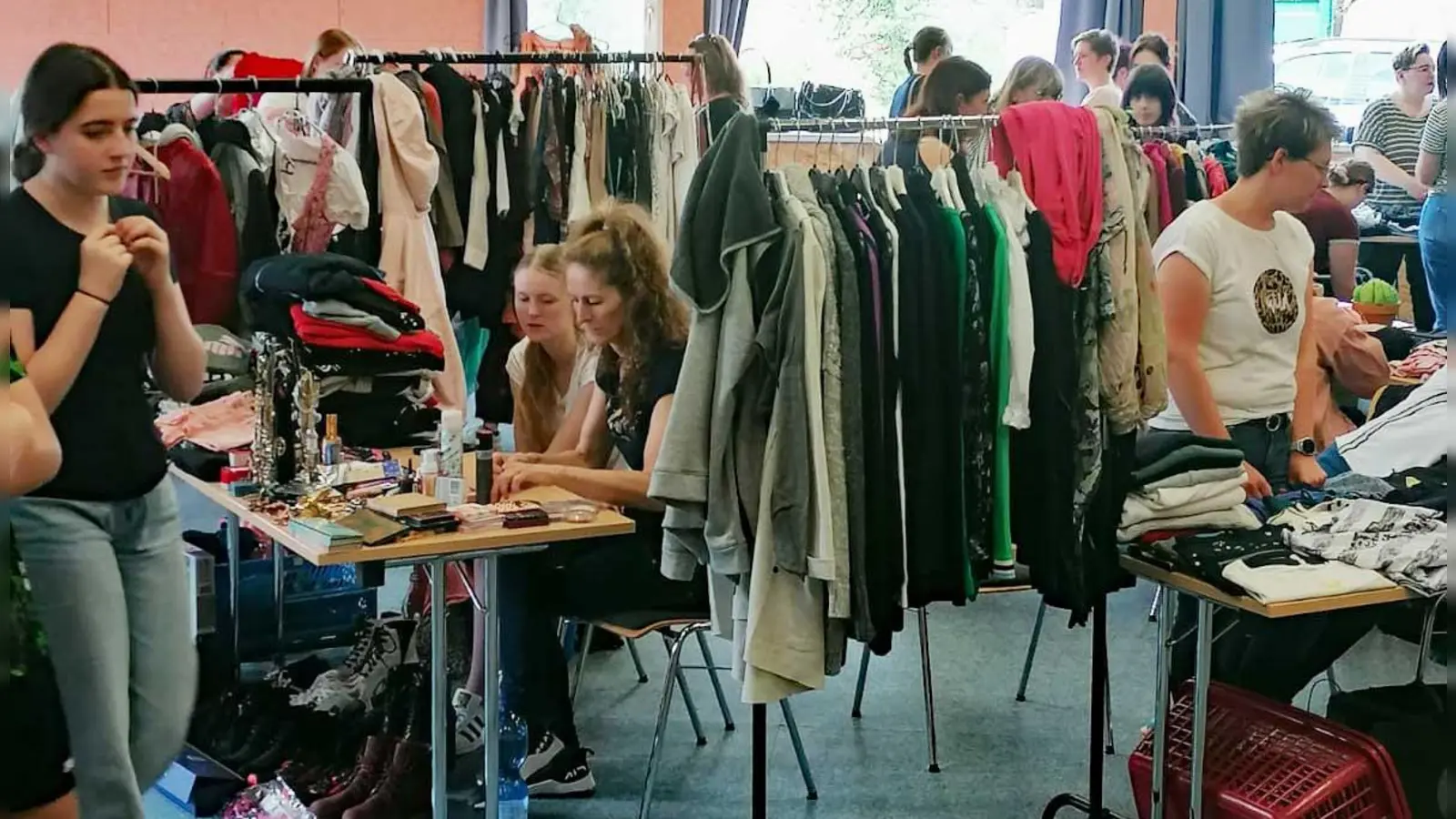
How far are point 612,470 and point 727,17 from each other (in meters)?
3.68

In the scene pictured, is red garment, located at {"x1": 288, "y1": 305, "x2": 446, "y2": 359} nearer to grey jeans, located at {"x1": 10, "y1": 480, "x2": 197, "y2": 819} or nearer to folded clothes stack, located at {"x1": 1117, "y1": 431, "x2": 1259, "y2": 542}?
grey jeans, located at {"x1": 10, "y1": 480, "x2": 197, "y2": 819}

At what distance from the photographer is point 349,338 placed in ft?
7.55

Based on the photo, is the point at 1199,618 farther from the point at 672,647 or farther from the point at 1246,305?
the point at 672,647

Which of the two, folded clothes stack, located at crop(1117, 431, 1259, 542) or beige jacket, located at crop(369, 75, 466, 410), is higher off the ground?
beige jacket, located at crop(369, 75, 466, 410)

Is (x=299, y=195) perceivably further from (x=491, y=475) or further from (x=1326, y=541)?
(x=1326, y=541)

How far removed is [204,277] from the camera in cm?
184

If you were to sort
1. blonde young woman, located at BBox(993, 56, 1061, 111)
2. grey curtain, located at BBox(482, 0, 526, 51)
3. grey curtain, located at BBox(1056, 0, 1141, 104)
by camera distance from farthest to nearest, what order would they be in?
grey curtain, located at BBox(1056, 0, 1141, 104) < grey curtain, located at BBox(482, 0, 526, 51) < blonde young woman, located at BBox(993, 56, 1061, 111)

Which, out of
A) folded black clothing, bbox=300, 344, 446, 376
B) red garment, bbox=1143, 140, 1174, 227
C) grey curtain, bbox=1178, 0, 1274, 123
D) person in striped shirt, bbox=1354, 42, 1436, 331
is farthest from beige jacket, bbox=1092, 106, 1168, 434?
grey curtain, bbox=1178, 0, 1274, 123

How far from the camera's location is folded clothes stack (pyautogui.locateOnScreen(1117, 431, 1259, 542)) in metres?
2.05

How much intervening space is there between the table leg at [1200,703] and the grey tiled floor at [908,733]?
53cm

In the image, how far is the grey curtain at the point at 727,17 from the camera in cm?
567

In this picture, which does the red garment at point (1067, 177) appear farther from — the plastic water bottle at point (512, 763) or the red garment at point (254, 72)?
the red garment at point (254, 72)

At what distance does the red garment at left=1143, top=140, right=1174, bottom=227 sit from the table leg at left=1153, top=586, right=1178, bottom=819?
1.44 meters

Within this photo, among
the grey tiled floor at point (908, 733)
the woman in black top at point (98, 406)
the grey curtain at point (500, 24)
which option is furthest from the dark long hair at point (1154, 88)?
the woman in black top at point (98, 406)
